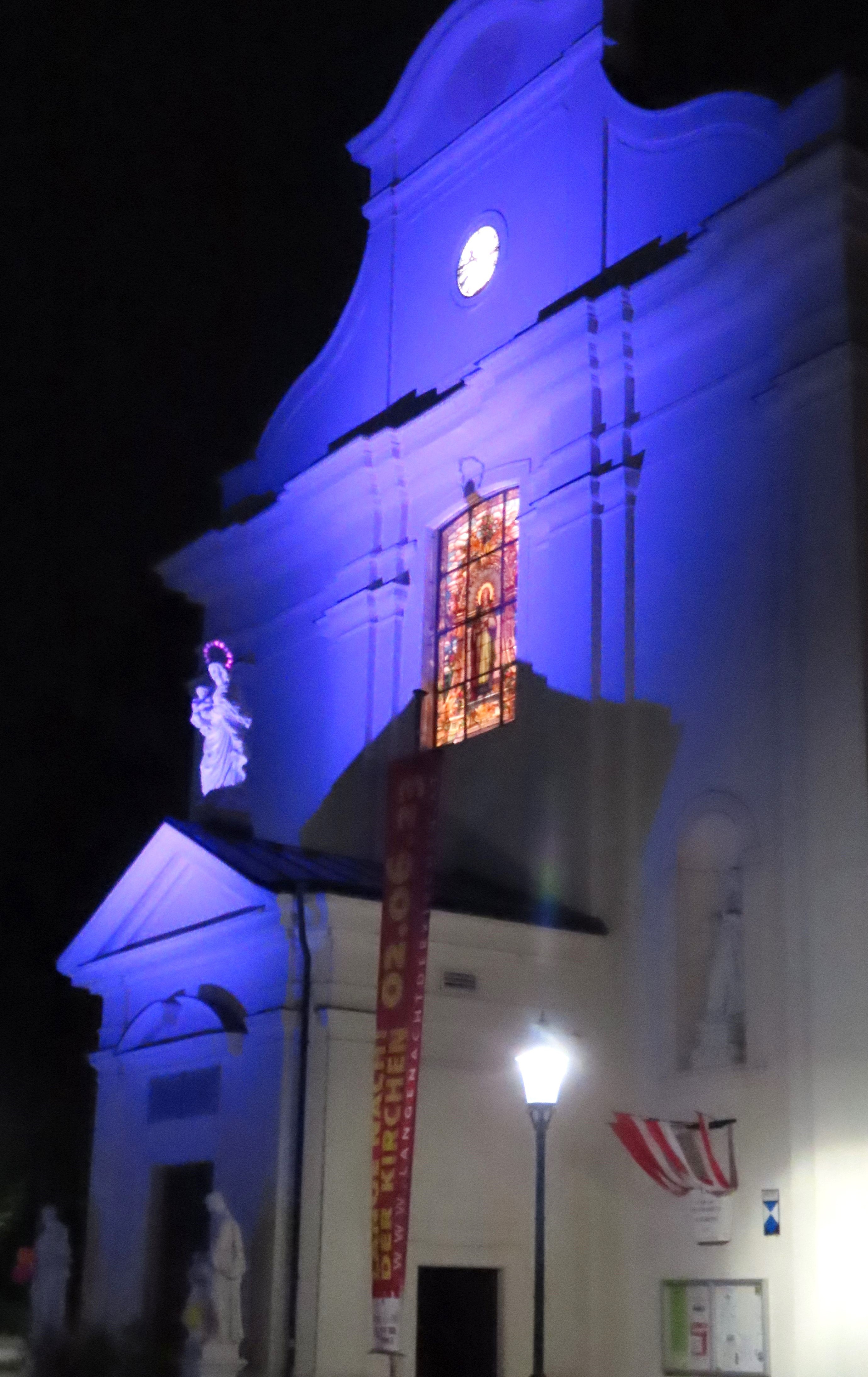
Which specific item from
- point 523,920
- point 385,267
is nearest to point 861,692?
point 523,920

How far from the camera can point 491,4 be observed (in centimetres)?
2141

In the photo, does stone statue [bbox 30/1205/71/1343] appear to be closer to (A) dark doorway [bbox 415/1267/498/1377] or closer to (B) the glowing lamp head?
(A) dark doorway [bbox 415/1267/498/1377]

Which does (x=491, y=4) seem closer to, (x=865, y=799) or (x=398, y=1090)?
(x=865, y=799)

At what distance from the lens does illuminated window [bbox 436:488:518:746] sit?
19703mm

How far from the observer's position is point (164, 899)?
1841cm

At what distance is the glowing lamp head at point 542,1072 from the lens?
1341 cm

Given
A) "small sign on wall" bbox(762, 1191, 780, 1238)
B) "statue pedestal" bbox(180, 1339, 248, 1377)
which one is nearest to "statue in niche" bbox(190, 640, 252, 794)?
"statue pedestal" bbox(180, 1339, 248, 1377)

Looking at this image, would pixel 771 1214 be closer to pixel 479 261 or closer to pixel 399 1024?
pixel 399 1024

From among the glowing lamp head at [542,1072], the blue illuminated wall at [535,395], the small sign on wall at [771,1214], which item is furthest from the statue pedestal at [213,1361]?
the blue illuminated wall at [535,395]

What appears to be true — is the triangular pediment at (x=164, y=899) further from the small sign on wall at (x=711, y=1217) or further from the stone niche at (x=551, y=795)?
the small sign on wall at (x=711, y=1217)

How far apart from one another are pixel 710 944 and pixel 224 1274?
494cm

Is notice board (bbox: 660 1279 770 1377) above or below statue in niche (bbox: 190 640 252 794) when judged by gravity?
below

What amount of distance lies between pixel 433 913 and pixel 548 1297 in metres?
3.43

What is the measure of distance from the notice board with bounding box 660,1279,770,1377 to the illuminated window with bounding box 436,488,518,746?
6173 mm
